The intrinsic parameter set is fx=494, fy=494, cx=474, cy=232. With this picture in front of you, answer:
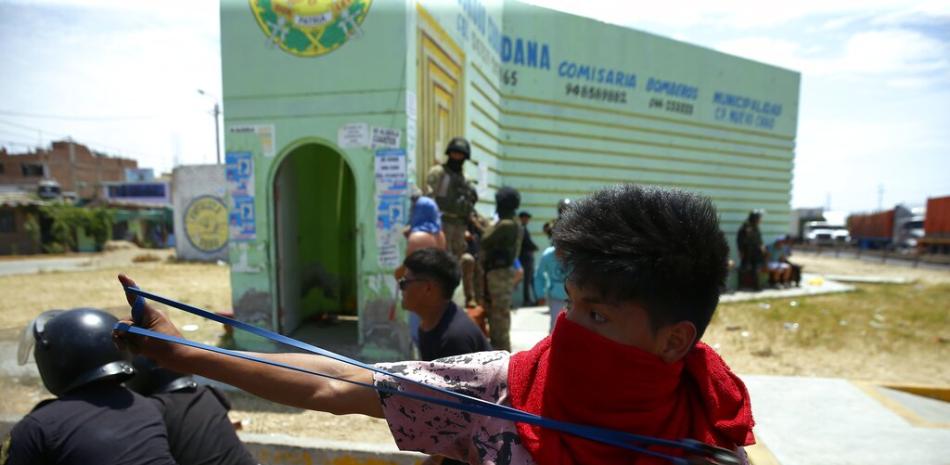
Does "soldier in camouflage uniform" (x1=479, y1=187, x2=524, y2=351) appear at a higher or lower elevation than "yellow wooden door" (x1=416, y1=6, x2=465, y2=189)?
lower

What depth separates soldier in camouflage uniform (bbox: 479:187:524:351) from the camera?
16.4ft

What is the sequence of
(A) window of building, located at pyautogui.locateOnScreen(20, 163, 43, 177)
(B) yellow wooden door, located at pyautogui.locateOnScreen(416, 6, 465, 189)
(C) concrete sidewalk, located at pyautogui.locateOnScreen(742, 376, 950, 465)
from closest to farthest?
(C) concrete sidewalk, located at pyautogui.locateOnScreen(742, 376, 950, 465), (B) yellow wooden door, located at pyautogui.locateOnScreen(416, 6, 465, 189), (A) window of building, located at pyautogui.locateOnScreen(20, 163, 43, 177)

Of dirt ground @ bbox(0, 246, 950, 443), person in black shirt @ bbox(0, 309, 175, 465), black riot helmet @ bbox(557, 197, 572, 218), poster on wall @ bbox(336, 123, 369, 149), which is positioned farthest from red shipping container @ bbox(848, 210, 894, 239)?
person in black shirt @ bbox(0, 309, 175, 465)

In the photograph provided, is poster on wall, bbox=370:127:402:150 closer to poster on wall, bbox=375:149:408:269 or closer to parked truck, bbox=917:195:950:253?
poster on wall, bbox=375:149:408:269

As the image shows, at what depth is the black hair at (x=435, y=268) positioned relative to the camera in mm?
2748

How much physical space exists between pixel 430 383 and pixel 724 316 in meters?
9.28

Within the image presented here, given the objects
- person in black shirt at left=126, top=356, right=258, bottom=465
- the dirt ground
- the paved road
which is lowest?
the paved road

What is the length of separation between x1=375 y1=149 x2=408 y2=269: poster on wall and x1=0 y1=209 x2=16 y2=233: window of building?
2959 cm

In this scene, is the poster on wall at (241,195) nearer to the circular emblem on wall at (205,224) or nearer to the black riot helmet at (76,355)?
the black riot helmet at (76,355)

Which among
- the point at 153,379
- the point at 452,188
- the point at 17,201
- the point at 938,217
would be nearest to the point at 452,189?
the point at 452,188

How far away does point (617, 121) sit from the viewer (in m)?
11.1

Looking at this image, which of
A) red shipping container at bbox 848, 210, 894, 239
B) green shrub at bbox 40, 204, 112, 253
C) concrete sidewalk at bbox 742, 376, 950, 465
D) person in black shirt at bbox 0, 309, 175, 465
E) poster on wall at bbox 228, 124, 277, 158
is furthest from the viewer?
red shipping container at bbox 848, 210, 894, 239

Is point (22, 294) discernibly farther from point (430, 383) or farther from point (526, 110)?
point (430, 383)

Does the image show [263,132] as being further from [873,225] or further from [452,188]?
[873,225]
